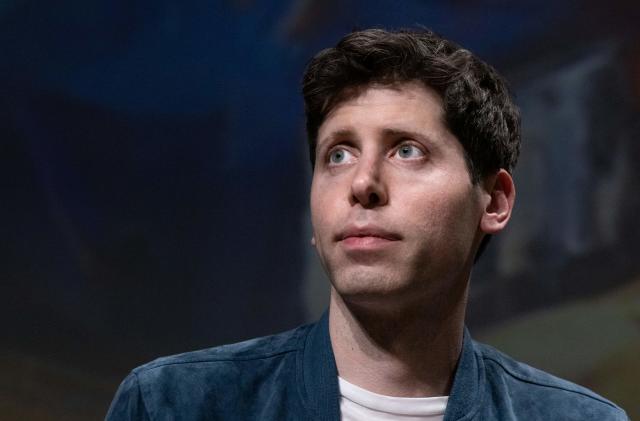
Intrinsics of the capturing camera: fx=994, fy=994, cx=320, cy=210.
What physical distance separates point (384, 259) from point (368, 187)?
0.11 meters

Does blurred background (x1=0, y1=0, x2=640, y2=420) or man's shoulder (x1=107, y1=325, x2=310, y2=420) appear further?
blurred background (x1=0, y1=0, x2=640, y2=420)

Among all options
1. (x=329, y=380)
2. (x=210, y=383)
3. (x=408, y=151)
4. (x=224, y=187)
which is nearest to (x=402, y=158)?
(x=408, y=151)

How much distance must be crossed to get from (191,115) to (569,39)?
1195mm

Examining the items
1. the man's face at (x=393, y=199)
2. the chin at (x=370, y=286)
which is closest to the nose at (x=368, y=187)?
the man's face at (x=393, y=199)

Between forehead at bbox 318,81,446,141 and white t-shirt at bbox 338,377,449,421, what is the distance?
0.41 m

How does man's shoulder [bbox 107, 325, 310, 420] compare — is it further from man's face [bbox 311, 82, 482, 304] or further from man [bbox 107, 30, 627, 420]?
man's face [bbox 311, 82, 482, 304]

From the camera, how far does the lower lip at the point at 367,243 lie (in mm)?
1464

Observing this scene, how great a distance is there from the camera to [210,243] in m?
2.95

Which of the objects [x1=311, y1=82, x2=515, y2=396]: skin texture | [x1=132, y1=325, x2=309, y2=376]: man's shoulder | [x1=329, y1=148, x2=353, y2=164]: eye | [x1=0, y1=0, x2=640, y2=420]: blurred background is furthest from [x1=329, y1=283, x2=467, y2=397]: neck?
[x1=0, y1=0, x2=640, y2=420]: blurred background

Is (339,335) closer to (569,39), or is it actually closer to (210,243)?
(210,243)

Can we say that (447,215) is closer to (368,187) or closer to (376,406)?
(368,187)

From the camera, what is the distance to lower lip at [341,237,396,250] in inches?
57.6

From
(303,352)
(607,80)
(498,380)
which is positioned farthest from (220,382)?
(607,80)

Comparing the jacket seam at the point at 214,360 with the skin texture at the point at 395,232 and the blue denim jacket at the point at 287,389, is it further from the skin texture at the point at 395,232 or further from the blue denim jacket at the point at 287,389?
the skin texture at the point at 395,232
